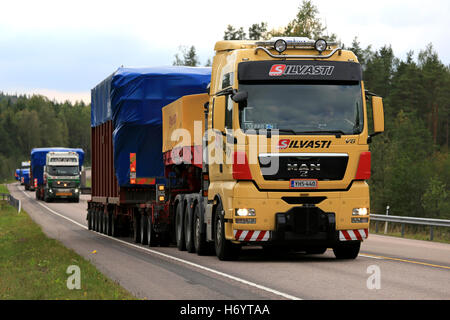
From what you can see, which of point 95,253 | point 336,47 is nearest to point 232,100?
point 336,47

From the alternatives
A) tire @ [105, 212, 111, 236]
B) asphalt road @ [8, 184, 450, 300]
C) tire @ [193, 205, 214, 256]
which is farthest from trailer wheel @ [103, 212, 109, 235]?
tire @ [193, 205, 214, 256]

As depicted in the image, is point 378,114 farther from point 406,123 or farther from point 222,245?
point 406,123

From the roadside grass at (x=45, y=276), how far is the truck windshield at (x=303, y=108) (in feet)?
13.5

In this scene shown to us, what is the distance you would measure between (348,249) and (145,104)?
9078 mm

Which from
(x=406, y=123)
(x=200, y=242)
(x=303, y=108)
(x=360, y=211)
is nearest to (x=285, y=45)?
(x=303, y=108)

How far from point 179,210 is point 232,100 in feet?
17.3

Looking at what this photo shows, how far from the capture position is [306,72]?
53.3 feet

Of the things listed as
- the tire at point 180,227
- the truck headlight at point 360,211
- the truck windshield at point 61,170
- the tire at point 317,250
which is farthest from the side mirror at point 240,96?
the truck windshield at point 61,170

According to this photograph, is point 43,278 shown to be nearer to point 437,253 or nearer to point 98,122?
point 437,253

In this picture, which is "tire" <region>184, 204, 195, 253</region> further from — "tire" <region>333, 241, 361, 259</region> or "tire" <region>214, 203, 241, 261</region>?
"tire" <region>333, 241, 361, 259</region>

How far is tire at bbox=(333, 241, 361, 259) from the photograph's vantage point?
56.0 feet

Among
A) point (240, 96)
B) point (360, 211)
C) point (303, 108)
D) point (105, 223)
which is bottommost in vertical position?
point (105, 223)

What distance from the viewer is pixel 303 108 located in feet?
52.7

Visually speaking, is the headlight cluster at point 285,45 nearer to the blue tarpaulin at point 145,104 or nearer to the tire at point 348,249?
the tire at point 348,249
